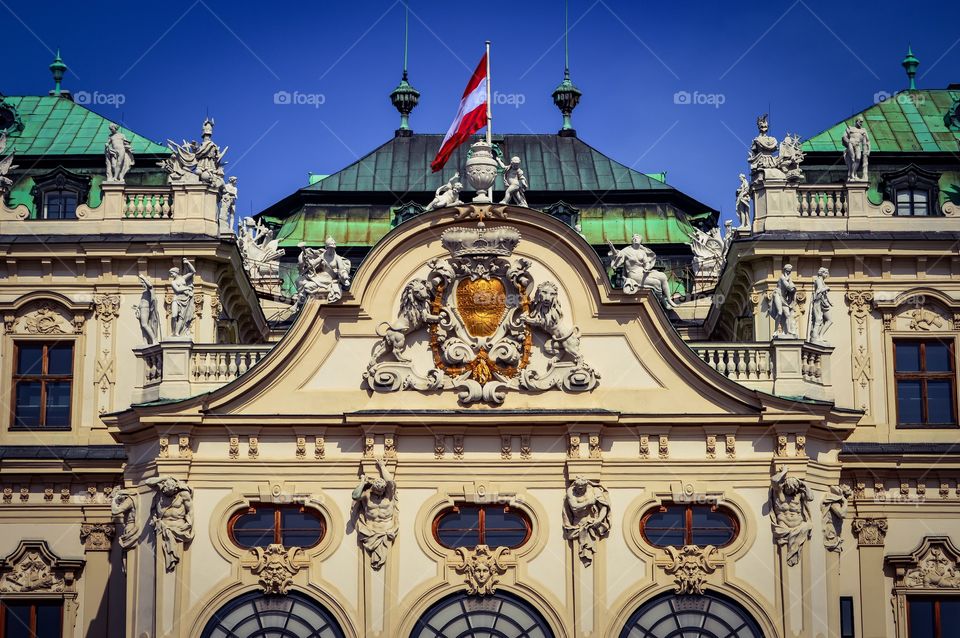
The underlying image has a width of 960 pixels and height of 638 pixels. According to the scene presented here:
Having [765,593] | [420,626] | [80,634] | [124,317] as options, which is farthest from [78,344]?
[765,593]

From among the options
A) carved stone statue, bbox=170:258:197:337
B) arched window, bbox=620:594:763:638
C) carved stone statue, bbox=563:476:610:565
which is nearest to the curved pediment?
carved stone statue, bbox=563:476:610:565

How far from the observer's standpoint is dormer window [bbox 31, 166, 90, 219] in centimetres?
5916

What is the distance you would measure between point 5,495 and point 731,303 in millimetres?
17116

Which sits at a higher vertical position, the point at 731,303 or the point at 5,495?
the point at 731,303

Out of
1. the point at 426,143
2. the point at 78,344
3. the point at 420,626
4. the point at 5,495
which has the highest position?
the point at 426,143

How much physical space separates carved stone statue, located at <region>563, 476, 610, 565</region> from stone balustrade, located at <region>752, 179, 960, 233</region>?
9279mm

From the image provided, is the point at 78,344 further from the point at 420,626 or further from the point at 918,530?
the point at 918,530

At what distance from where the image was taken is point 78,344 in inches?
2275

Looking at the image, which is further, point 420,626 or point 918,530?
point 918,530

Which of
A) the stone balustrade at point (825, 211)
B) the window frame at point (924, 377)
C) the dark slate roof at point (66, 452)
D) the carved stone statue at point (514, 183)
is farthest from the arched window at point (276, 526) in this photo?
the window frame at point (924, 377)

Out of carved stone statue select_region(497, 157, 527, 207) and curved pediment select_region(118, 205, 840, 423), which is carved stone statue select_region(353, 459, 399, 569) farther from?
carved stone statue select_region(497, 157, 527, 207)

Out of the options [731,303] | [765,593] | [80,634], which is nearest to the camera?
[765,593]

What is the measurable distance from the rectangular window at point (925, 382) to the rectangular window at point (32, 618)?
1902cm

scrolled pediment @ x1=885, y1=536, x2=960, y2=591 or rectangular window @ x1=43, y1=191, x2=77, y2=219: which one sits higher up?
rectangular window @ x1=43, y1=191, x2=77, y2=219
